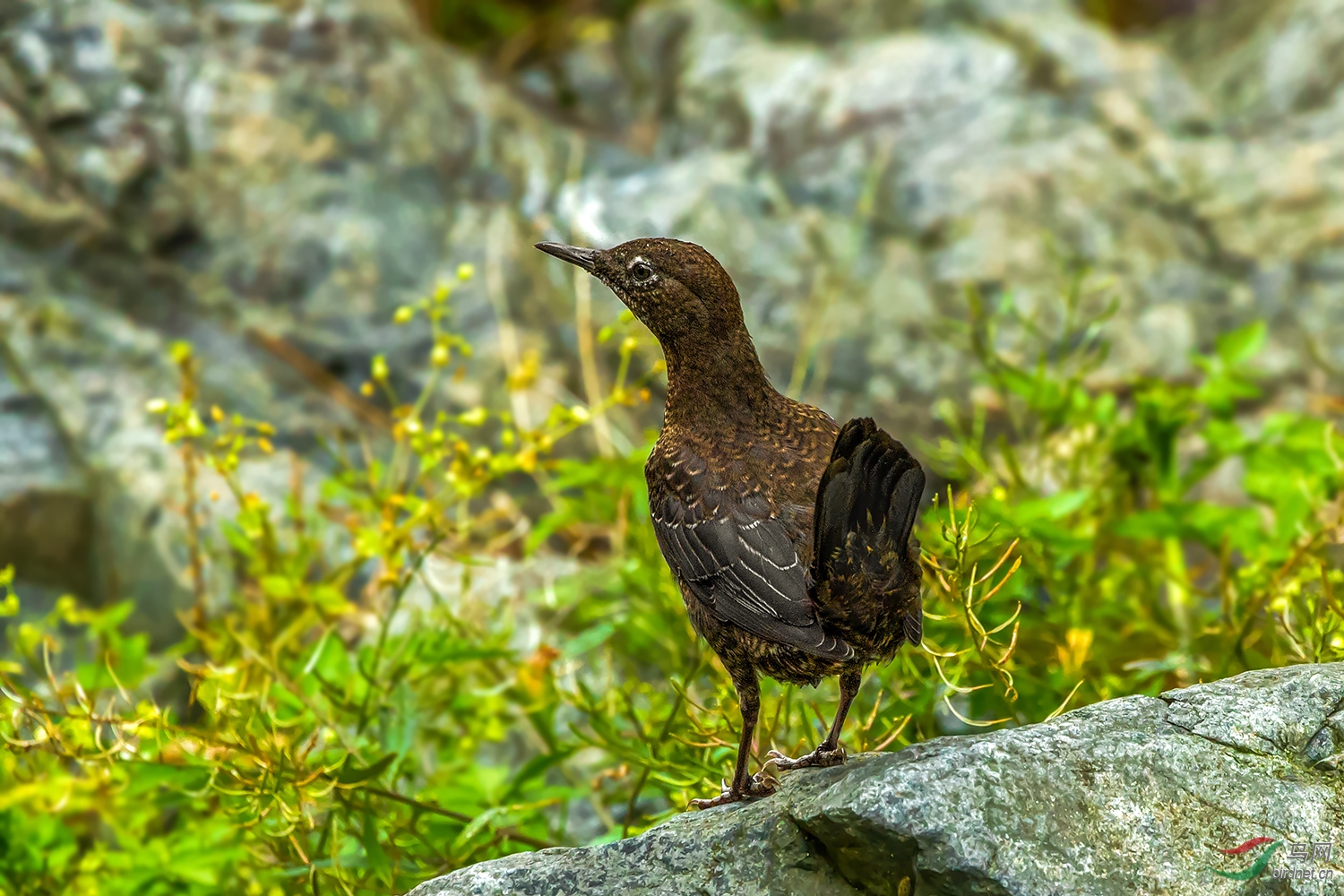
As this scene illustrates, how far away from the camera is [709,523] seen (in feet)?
9.43

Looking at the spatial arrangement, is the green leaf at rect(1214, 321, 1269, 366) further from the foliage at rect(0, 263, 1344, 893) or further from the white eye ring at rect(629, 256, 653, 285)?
the white eye ring at rect(629, 256, 653, 285)

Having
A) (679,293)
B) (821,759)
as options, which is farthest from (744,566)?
(679,293)

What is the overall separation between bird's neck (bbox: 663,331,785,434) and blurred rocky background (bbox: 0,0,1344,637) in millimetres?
2118

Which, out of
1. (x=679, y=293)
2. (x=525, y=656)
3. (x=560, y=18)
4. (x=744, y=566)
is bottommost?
(x=525, y=656)

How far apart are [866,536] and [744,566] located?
14.1 inches

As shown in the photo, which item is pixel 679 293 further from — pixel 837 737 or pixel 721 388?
pixel 837 737

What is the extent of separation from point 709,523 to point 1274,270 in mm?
4467

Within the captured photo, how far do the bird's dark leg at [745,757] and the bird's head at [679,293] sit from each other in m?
0.81

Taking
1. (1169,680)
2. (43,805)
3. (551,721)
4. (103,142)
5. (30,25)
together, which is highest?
(30,25)

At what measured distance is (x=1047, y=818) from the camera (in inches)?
80.9

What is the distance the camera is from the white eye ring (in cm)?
313

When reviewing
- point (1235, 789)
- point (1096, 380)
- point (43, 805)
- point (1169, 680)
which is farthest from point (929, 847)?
point (1096, 380)

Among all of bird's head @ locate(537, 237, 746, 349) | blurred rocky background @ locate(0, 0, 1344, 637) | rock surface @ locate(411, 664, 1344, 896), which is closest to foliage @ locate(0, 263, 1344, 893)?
bird's head @ locate(537, 237, 746, 349)

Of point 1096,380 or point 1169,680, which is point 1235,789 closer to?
point 1169,680
